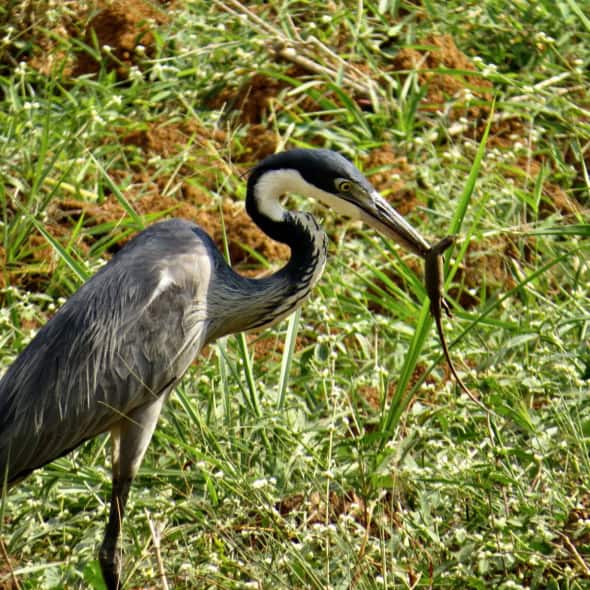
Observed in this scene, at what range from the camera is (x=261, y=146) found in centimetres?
591

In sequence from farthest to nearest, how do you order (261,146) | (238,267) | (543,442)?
(261,146) → (238,267) → (543,442)

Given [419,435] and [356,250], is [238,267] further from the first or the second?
[419,435]

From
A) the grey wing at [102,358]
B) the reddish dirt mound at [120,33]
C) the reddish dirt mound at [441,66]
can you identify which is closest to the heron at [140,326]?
the grey wing at [102,358]

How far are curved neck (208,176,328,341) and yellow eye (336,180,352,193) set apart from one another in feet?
0.54

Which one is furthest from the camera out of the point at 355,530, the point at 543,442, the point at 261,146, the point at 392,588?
the point at 261,146

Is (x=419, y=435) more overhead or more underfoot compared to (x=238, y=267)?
more overhead

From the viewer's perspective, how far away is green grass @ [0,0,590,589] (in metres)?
3.74

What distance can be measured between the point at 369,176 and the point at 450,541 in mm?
2243

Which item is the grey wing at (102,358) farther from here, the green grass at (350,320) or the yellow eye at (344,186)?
the yellow eye at (344,186)

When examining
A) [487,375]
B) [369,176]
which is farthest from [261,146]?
[487,375]

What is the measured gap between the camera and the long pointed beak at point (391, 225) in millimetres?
4133

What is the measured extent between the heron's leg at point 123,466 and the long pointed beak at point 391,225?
0.86 meters

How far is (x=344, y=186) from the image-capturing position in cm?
420

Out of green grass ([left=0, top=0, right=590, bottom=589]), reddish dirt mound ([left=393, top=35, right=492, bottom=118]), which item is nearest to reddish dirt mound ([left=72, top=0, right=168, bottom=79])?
green grass ([left=0, top=0, right=590, bottom=589])
